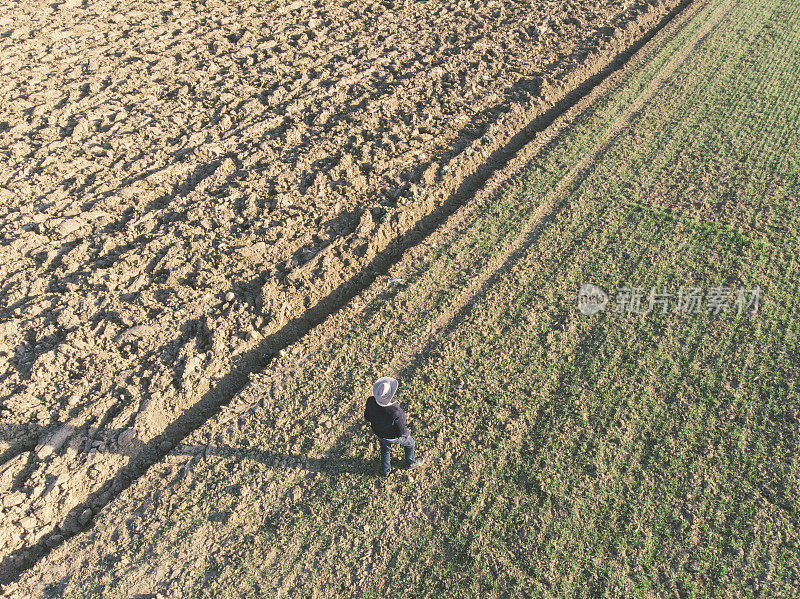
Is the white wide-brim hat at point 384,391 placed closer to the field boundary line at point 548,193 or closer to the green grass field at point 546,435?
the green grass field at point 546,435

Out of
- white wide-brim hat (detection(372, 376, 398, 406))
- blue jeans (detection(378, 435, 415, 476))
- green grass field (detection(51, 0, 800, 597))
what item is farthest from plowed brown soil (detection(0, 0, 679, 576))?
white wide-brim hat (detection(372, 376, 398, 406))

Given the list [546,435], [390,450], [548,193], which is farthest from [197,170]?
[546,435]

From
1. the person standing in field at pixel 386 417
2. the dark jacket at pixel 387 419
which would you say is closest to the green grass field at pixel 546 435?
the person standing in field at pixel 386 417

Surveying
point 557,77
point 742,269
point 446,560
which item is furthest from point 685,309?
point 557,77

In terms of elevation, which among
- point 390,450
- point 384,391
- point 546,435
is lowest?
point 546,435

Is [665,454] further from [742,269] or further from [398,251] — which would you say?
[398,251]

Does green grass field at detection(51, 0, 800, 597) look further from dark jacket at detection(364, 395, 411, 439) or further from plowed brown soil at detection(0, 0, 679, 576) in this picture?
plowed brown soil at detection(0, 0, 679, 576)

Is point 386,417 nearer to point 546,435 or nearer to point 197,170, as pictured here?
point 546,435
